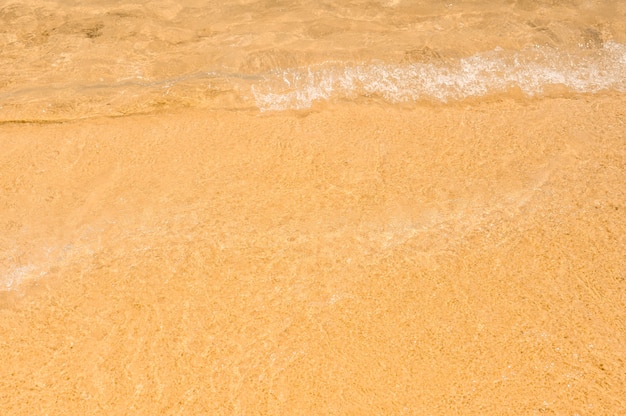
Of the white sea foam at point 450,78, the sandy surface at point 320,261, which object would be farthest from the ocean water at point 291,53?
the sandy surface at point 320,261

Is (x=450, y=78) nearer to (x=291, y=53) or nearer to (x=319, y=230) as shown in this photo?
(x=291, y=53)

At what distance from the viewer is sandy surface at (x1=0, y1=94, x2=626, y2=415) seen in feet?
15.4

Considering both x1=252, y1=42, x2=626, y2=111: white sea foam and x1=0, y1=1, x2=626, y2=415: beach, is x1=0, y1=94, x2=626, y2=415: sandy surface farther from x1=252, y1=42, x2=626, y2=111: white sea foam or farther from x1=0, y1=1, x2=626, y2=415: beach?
x1=252, y1=42, x2=626, y2=111: white sea foam

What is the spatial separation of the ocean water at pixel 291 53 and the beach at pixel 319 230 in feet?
0.16

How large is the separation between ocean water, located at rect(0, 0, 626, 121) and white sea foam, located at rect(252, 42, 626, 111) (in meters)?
0.02

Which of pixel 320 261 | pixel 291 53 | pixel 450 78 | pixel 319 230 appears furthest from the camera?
pixel 291 53

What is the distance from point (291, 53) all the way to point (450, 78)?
2.39 metres

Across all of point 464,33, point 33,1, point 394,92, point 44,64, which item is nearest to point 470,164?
point 394,92

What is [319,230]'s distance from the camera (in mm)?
5695

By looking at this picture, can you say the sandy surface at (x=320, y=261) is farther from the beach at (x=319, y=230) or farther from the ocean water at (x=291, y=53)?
the ocean water at (x=291, y=53)

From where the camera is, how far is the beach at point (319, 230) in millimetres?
4723

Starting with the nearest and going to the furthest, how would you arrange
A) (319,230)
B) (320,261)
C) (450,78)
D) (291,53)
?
1. (320,261)
2. (319,230)
3. (450,78)
4. (291,53)

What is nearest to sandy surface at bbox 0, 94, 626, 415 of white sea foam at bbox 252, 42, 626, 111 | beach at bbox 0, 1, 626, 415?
beach at bbox 0, 1, 626, 415

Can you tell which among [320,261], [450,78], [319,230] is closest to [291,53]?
[450,78]
